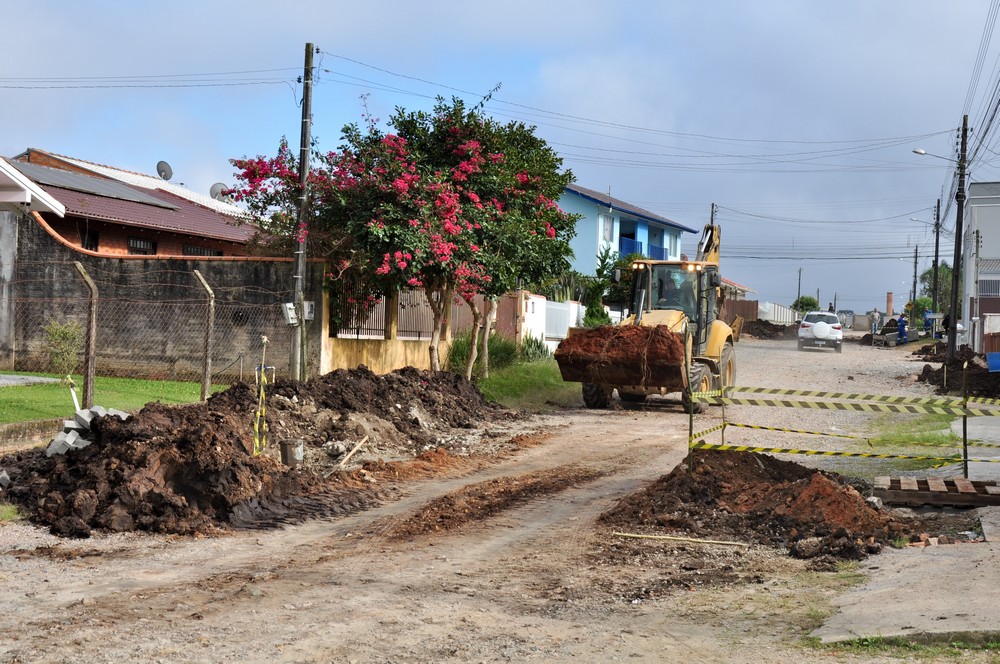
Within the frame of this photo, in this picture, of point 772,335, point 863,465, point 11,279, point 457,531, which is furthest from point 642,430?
point 772,335

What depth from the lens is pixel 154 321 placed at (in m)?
19.6

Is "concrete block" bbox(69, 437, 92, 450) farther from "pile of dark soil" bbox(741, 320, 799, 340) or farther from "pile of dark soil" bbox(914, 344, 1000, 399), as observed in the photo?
"pile of dark soil" bbox(741, 320, 799, 340)

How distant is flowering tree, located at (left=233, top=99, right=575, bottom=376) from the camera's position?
18.0m

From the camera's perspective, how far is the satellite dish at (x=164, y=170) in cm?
4447

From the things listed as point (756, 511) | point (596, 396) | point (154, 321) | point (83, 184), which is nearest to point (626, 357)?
point (596, 396)

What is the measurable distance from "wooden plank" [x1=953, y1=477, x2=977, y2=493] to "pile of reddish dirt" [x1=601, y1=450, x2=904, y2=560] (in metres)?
1.57

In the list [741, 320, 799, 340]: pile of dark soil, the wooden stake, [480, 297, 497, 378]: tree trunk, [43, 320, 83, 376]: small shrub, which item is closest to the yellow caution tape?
the wooden stake

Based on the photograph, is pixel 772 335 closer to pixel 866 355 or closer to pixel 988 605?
pixel 866 355

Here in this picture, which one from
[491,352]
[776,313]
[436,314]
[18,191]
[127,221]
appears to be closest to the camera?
[18,191]

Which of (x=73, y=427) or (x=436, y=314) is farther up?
(x=436, y=314)

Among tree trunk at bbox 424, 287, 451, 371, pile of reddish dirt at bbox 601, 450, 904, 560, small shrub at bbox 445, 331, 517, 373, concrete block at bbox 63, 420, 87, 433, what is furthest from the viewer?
small shrub at bbox 445, 331, 517, 373

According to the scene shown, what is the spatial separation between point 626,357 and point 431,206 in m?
4.57

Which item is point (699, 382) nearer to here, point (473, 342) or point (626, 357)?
point (626, 357)

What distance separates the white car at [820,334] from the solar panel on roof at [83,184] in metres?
28.5
